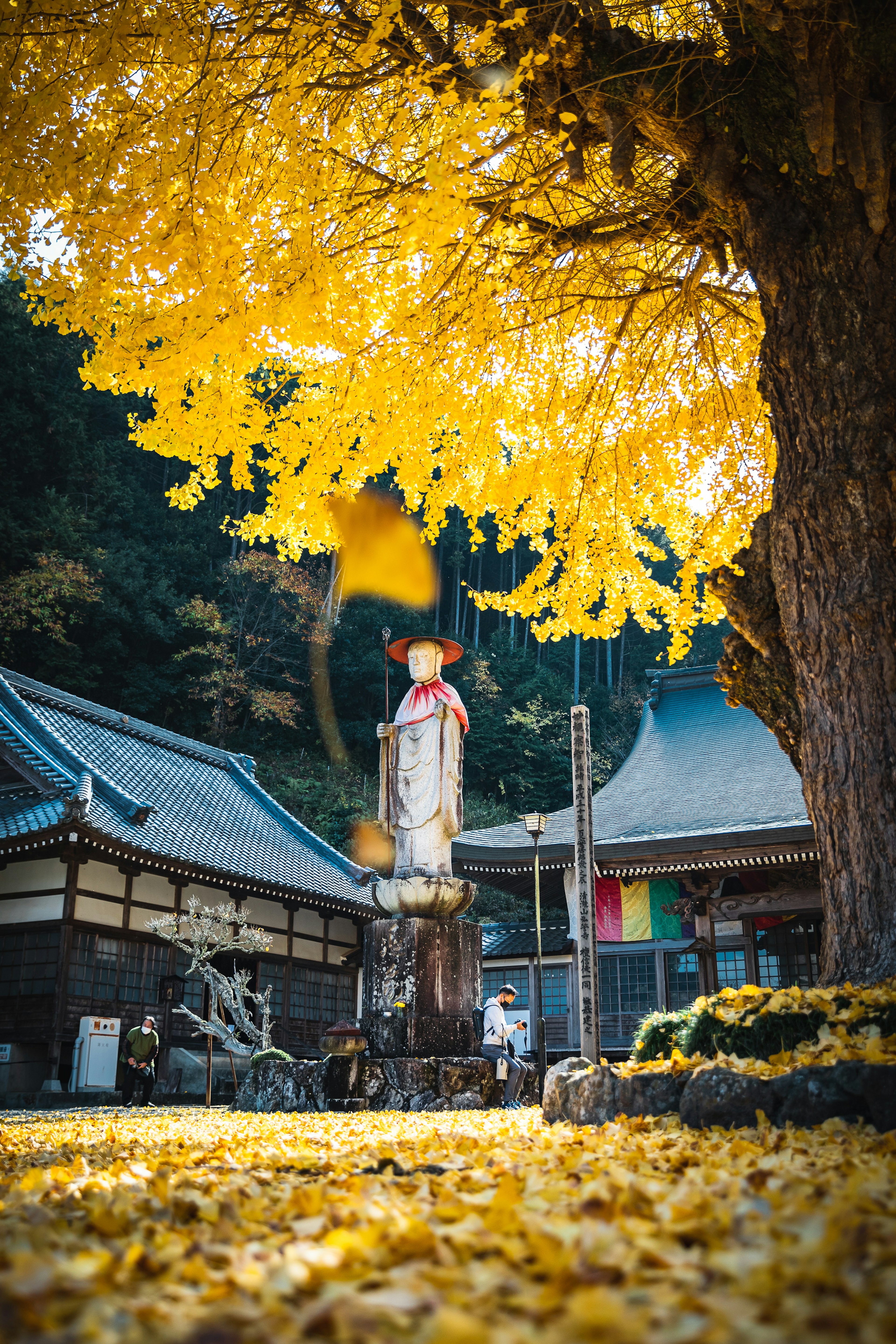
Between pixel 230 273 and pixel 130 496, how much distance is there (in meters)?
27.0

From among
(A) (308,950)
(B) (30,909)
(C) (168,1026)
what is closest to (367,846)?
(A) (308,950)

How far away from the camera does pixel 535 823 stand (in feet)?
46.2

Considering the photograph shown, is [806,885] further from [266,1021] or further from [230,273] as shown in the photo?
[230,273]

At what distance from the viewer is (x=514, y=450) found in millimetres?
8570

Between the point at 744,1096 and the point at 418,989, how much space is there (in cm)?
465

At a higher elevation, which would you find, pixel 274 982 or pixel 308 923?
pixel 308 923

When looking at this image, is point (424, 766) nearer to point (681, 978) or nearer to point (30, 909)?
point (681, 978)

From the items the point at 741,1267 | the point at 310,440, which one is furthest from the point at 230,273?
the point at 741,1267

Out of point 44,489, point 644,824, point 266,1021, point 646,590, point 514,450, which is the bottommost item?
point 266,1021

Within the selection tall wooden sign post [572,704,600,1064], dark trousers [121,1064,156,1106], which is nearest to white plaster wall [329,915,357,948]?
dark trousers [121,1064,156,1106]

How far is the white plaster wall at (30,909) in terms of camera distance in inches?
583

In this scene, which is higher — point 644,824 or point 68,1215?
point 644,824

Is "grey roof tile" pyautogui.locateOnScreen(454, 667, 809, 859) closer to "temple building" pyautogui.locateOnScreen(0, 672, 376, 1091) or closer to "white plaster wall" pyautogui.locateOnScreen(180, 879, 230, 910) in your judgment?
"temple building" pyautogui.locateOnScreen(0, 672, 376, 1091)

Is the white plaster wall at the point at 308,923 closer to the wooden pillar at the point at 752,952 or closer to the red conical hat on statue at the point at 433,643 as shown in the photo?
the wooden pillar at the point at 752,952
